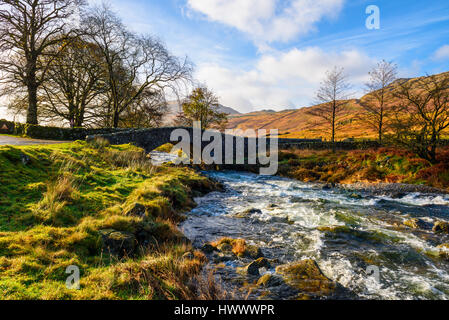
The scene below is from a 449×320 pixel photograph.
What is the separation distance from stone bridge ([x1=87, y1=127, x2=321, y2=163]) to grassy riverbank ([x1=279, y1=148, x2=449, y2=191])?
8.32 meters

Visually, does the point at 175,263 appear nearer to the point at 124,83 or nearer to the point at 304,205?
the point at 304,205

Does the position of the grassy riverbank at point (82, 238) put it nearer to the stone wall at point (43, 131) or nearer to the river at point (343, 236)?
the river at point (343, 236)

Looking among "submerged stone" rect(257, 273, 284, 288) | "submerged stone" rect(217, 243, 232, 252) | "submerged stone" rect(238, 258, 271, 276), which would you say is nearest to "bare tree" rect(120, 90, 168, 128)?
"submerged stone" rect(217, 243, 232, 252)

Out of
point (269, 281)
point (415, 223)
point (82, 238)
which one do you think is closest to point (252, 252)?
point (269, 281)

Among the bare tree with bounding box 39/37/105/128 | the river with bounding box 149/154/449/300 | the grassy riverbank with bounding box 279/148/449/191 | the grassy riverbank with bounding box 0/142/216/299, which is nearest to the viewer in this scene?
the grassy riverbank with bounding box 0/142/216/299

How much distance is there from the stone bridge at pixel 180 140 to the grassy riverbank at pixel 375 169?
8316 mm

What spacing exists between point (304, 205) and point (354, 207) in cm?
240

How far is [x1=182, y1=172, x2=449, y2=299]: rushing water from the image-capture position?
4.90 m

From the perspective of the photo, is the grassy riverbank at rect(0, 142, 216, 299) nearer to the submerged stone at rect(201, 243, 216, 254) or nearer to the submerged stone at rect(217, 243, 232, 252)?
the submerged stone at rect(201, 243, 216, 254)

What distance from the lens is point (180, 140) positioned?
2555 centimetres

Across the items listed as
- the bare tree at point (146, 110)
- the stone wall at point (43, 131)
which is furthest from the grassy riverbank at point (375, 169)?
the stone wall at point (43, 131)

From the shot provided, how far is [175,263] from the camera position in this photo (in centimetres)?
434

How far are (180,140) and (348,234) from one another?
20807 millimetres

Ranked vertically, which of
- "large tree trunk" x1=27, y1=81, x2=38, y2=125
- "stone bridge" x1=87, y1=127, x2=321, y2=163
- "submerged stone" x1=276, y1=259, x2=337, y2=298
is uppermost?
"large tree trunk" x1=27, y1=81, x2=38, y2=125
